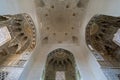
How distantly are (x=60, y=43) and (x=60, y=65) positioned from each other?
157 cm

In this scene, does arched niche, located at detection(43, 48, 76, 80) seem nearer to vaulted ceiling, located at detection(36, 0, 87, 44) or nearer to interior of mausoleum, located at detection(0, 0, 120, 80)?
interior of mausoleum, located at detection(0, 0, 120, 80)

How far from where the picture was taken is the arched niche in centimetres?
713

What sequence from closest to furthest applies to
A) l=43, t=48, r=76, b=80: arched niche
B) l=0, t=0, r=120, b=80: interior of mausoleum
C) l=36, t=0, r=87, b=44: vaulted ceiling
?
l=0, t=0, r=120, b=80: interior of mausoleum → l=43, t=48, r=76, b=80: arched niche → l=36, t=0, r=87, b=44: vaulted ceiling

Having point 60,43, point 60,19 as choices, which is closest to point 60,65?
point 60,43

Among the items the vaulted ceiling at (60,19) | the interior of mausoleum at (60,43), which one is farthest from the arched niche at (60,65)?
the vaulted ceiling at (60,19)

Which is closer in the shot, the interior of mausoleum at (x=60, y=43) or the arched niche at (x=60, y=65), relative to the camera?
the interior of mausoleum at (x=60, y=43)

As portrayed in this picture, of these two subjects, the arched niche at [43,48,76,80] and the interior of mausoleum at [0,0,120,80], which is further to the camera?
the arched niche at [43,48,76,80]

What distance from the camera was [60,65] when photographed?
26.7 ft

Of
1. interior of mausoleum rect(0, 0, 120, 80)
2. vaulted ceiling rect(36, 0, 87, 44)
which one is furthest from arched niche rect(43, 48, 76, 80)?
vaulted ceiling rect(36, 0, 87, 44)

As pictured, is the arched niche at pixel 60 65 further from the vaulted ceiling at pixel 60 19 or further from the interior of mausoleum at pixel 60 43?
the vaulted ceiling at pixel 60 19

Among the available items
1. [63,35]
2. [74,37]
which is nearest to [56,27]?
[63,35]

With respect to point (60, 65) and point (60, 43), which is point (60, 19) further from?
point (60, 65)

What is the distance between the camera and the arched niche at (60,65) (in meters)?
7.13

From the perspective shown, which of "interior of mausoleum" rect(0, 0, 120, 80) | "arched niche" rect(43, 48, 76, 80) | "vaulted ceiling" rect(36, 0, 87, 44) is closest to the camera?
"interior of mausoleum" rect(0, 0, 120, 80)
